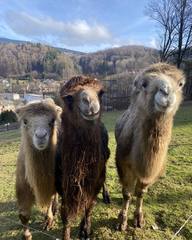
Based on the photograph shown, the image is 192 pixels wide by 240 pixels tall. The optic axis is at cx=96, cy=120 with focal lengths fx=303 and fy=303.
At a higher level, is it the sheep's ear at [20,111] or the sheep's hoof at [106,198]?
the sheep's ear at [20,111]

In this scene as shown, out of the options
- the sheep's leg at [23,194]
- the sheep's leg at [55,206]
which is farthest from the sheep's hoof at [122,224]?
the sheep's leg at [23,194]

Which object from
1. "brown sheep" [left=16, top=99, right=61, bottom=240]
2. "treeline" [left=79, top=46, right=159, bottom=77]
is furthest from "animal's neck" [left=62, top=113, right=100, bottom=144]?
"treeline" [left=79, top=46, right=159, bottom=77]

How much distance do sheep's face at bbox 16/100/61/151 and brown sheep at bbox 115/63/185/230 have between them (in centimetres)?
119

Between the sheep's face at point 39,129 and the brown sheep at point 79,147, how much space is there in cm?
19

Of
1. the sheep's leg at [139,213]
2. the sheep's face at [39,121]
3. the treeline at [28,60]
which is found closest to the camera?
the sheep's face at [39,121]

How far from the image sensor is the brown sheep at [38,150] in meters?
3.70

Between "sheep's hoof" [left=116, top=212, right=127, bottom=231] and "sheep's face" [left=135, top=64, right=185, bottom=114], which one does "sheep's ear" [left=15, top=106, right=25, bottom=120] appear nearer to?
"sheep's face" [left=135, top=64, right=185, bottom=114]

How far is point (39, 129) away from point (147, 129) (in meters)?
1.45

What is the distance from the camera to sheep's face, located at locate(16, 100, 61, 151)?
3.58 meters

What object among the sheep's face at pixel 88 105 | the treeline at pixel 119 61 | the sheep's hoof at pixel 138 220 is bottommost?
the sheep's hoof at pixel 138 220

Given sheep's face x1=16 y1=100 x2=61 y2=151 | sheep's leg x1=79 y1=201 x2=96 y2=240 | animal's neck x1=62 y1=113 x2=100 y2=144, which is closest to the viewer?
sheep's face x1=16 y1=100 x2=61 y2=151

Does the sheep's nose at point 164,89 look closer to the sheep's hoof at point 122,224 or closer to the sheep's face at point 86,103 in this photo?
the sheep's face at point 86,103

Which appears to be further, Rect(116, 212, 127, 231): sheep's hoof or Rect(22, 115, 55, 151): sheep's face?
Rect(116, 212, 127, 231): sheep's hoof

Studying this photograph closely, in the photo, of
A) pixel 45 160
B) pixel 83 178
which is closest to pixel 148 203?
pixel 83 178
